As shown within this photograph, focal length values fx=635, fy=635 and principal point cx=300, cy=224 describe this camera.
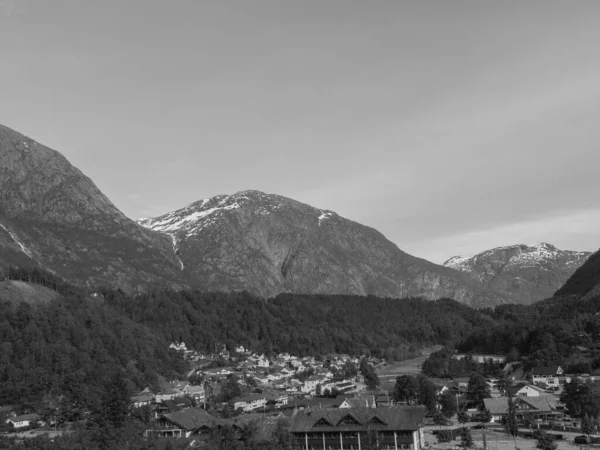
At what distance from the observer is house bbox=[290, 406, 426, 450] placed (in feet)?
219

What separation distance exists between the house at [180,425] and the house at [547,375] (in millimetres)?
67047

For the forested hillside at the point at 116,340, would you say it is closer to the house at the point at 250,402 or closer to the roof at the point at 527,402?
the house at the point at 250,402

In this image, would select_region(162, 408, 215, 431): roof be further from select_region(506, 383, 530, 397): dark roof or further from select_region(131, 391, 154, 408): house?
select_region(506, 383, 530, 397): dark roof

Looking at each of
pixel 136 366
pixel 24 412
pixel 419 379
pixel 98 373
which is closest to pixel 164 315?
pixel 136 366

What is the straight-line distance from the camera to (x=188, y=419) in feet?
251

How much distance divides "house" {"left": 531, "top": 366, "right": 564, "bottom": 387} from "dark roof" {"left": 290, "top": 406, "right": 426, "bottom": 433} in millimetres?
55276

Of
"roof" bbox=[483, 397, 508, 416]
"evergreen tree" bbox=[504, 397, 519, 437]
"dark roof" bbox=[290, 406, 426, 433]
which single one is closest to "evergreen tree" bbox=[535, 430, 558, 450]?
"evergreen tree" bbox=[504, 397, 519, 437]

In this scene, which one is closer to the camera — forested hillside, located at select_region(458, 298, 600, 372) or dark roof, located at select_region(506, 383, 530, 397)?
dark roof, located at select_region(506, 383, 530, 397)

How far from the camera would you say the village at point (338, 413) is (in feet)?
223

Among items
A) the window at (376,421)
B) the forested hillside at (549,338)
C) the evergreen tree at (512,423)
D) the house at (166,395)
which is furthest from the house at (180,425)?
the forested hillside at (549,338)

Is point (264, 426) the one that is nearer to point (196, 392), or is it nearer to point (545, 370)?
point (196, 392)

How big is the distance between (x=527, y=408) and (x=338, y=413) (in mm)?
30467

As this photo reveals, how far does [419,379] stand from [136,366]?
59.7 m

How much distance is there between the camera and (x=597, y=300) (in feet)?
611
